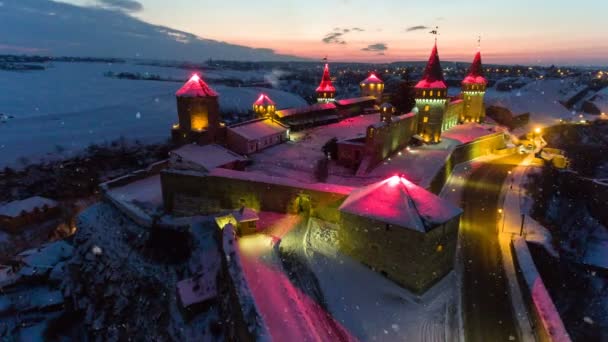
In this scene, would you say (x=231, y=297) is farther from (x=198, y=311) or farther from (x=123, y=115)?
(x=123, y=115)

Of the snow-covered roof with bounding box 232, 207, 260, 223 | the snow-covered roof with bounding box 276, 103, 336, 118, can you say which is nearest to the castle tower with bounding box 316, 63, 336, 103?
the snow-covered roof with bounding box 276, 103, 336, 118

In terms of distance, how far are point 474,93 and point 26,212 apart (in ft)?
138

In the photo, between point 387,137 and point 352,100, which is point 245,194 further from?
point 352,100

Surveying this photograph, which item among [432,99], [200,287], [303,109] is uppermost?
[432,99]

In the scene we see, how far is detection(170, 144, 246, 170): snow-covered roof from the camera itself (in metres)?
21.2

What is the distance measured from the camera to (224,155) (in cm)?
2330

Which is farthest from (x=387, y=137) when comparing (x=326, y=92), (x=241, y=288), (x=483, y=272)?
(x=326, y=92)

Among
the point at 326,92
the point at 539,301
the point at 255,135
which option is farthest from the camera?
the point at 326,92

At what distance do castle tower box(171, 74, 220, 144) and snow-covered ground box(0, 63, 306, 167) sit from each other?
23.3 meters

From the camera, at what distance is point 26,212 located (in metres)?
28.2

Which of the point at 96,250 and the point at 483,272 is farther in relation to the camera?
the point at 96,250

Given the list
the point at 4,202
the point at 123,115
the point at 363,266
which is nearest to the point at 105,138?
the point at 123,115

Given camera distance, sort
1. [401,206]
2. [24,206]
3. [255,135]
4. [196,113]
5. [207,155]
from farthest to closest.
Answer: [24,206]
[255,135]
[196,113]
[207,155]
[401,206]

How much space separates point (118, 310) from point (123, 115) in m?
47.1
